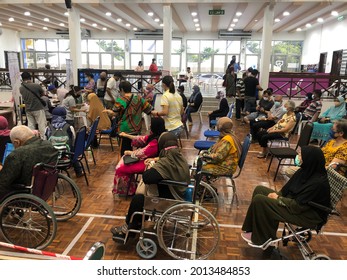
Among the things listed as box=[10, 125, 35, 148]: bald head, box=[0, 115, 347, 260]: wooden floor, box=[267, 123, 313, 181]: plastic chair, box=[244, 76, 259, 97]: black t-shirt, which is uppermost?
box=[244, 76, 259, 97]: black t-shirt

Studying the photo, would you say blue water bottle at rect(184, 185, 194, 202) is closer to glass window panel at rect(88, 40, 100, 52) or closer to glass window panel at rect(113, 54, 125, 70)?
glass window panel at rect(113, 54, 125, 70)

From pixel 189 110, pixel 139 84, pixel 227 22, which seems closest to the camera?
pixel 189 110

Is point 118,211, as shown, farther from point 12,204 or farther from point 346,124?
point 346,124

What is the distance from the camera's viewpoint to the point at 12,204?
8.32 feet

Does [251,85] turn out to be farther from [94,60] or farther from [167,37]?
[94,60]

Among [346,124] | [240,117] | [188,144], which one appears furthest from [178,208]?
[240,117]

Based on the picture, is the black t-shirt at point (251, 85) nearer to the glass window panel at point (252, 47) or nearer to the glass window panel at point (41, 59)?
the glass window panel at point (252, 47)

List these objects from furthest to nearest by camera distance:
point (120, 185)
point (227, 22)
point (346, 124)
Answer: point (227, 22) → point (120, 185) → point (346, 124)

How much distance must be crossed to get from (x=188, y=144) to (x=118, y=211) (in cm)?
320

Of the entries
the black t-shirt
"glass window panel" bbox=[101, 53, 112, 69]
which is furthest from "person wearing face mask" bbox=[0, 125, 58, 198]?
"glass window panel" bbox=[101, 53, 112, 69]

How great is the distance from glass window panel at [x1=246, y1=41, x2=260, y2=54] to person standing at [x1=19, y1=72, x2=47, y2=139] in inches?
608

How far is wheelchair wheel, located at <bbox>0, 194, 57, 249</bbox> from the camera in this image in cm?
248

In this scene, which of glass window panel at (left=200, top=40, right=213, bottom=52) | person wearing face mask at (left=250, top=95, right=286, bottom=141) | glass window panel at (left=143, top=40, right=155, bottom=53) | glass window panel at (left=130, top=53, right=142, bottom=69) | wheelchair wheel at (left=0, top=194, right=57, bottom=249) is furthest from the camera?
glass window panel at (left=130, top=53, right=142, bottom=69)

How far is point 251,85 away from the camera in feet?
26.7
